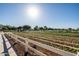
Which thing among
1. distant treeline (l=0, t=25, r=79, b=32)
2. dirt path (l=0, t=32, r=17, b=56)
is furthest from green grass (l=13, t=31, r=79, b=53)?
dirt path (l=0, t=32, r=17, b=56)

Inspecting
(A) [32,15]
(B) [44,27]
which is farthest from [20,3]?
(B) [44,27]

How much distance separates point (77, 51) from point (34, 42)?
1.58ft

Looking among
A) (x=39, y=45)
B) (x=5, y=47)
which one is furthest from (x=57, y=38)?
(x=5, y=47)

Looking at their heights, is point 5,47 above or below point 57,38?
below

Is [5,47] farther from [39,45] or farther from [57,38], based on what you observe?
[57,38]

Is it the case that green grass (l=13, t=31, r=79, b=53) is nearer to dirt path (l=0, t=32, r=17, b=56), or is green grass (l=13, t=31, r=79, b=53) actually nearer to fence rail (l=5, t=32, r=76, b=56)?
fence rail (l=5, t=32, r=76, b=56)

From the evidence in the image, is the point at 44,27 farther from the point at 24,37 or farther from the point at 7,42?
the point at 7,42

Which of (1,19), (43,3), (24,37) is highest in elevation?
(43,3)

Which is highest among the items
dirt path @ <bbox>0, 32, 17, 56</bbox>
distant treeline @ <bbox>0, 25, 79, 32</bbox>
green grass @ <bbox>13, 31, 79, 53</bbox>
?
distant treeline @ <bbox>0, 25, 79, 32</bbox>

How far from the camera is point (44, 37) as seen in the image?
2.85m

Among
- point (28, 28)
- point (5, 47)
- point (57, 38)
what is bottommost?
point (5, 47)

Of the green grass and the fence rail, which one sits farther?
the green grass

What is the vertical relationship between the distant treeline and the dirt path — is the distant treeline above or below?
above

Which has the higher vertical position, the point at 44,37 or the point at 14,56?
the point at 44,37
